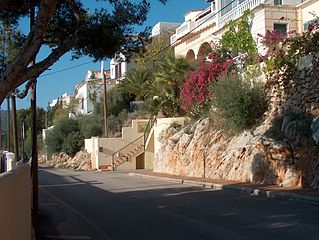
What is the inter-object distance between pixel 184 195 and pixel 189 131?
13.2 m

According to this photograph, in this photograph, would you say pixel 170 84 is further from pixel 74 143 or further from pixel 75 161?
pixel 74 143

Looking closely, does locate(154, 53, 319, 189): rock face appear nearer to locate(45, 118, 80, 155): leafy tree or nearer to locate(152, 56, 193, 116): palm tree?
locate(152, 56, 193, 116): palm tree

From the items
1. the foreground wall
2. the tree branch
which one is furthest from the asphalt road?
the tree branch

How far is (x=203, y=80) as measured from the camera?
3216 centimetres

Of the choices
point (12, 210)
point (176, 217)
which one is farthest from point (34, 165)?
point (12, 210)

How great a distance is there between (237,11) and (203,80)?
5811mm

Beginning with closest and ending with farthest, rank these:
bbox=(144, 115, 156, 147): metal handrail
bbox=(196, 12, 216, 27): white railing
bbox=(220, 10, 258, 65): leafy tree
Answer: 1. bbox=(220, 10, 258, 65): leafy tree
2. bbox=(196, 12, 216, 27): white railing
3. bbox=(144, 115, 156, 147): metal handrail

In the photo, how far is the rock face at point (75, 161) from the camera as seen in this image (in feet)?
168

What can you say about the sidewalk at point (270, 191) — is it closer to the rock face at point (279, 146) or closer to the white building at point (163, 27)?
the rock face at point (279, 146)

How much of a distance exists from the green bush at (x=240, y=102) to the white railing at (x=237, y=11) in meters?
7.58

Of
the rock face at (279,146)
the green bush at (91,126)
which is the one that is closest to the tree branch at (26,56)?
the rock face at (279,146)

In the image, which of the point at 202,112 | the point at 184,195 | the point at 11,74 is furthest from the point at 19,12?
the point at 202,112

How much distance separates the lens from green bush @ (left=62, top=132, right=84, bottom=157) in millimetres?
59344

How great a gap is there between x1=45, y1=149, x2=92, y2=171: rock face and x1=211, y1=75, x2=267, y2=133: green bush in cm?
2539
